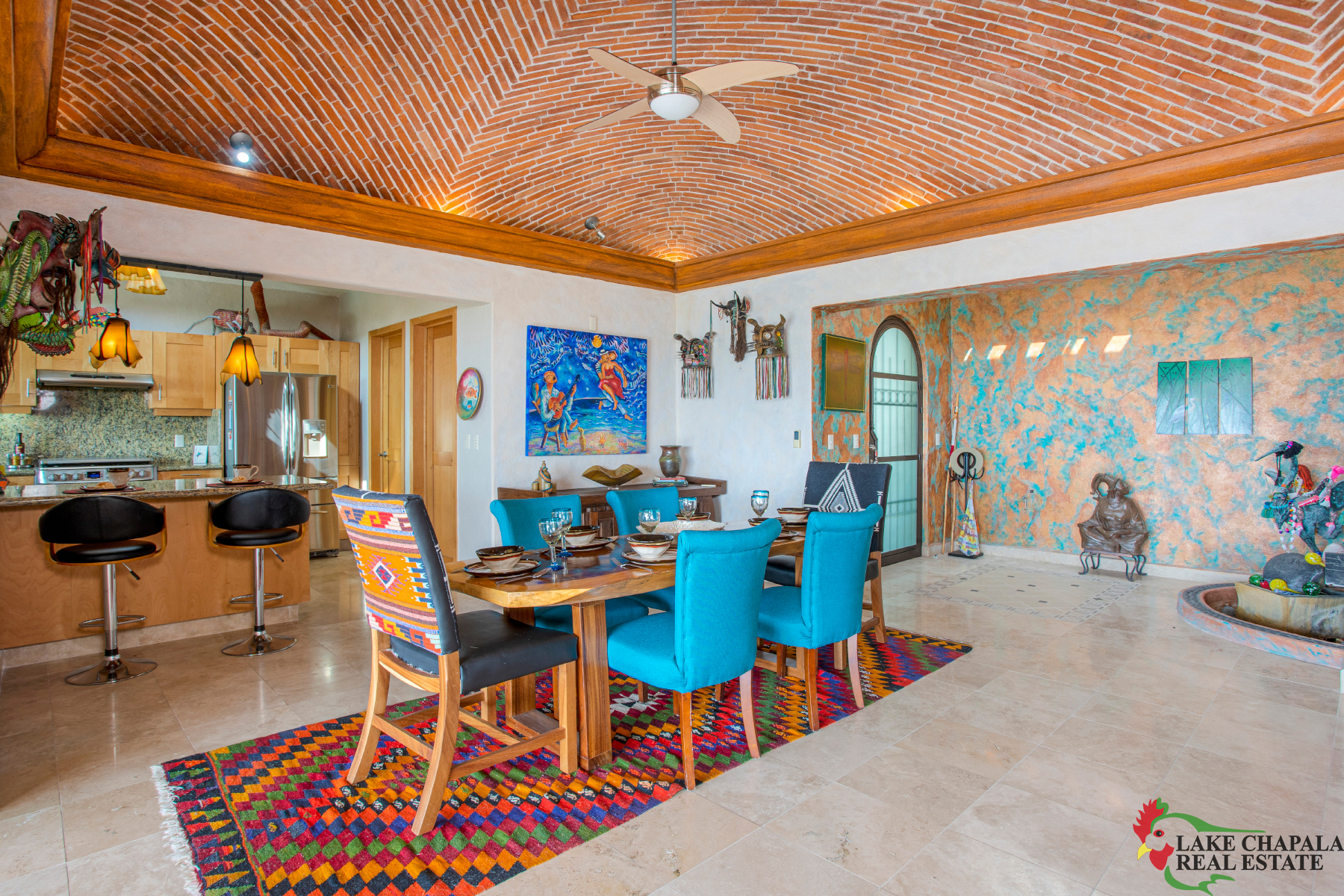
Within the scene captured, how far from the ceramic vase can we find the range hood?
14.9 feet

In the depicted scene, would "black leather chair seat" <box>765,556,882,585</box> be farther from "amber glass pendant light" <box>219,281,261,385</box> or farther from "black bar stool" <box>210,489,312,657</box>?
"amber glass pendant light" <box>219,281,261,385</box>

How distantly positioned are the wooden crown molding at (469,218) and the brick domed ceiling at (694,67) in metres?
0.13

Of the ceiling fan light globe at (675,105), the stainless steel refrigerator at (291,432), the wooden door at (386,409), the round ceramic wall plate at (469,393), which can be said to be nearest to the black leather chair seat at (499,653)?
the ceiling fan light globe at (675,105)

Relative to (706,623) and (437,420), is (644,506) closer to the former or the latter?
(706,623)

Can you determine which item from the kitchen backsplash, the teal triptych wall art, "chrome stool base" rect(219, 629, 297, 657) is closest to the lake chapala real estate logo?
"chrome stool base" rect(219, 629, 297, 657)

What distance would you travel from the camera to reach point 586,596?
230 cm

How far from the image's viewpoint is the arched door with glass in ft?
21.1

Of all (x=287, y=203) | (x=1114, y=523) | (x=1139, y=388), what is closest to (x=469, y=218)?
(x=287, y=203)

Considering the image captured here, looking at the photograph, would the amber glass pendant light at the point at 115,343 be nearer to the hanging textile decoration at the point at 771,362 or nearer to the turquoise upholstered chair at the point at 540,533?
the turquoise upholstered chair at the point at 540,533

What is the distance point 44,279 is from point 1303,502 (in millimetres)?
6667

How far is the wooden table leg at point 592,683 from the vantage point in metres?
2.48

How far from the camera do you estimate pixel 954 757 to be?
2.63m

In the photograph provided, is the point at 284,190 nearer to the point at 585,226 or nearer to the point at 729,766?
the point at 585,226

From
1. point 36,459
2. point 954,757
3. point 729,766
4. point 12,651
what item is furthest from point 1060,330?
point 36,459
